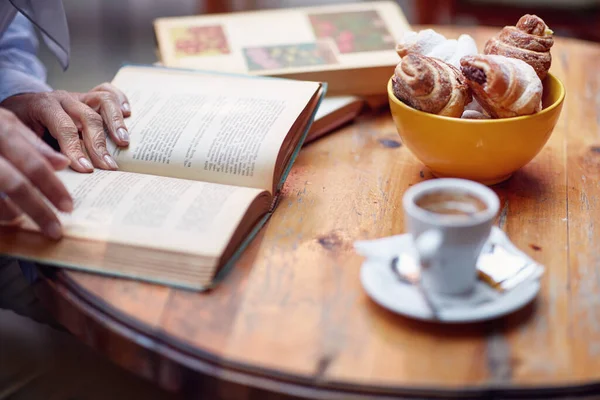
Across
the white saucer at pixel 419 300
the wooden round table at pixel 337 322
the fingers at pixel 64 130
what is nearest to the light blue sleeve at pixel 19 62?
the fingers at pixel 64 130

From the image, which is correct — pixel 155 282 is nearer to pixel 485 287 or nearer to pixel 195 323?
pixel 195 323

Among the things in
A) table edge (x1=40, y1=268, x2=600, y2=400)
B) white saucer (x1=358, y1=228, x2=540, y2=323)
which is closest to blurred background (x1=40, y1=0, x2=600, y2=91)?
white saucer (x1=358, y1=228, x2=540, y2=323)

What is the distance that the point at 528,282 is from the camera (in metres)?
0.68

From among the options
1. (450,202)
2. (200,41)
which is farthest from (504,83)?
(200,41)

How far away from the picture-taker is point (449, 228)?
0.62m

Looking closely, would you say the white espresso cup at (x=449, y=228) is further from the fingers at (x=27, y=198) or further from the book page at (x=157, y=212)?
the fingers at (x=27, y=198)

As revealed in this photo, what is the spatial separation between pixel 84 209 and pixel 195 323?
0.22m

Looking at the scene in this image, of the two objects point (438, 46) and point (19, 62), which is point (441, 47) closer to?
point (438, 46)

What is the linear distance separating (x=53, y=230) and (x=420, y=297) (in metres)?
0.40

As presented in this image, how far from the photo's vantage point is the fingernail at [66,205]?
76cm

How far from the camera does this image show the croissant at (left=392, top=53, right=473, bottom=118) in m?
0.81

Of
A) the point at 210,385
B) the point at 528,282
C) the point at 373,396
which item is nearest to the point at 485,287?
the point at 528,282

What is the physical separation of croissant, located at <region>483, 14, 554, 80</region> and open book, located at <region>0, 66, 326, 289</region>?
27 centimetres

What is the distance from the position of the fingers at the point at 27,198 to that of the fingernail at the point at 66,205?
0.02 metres
